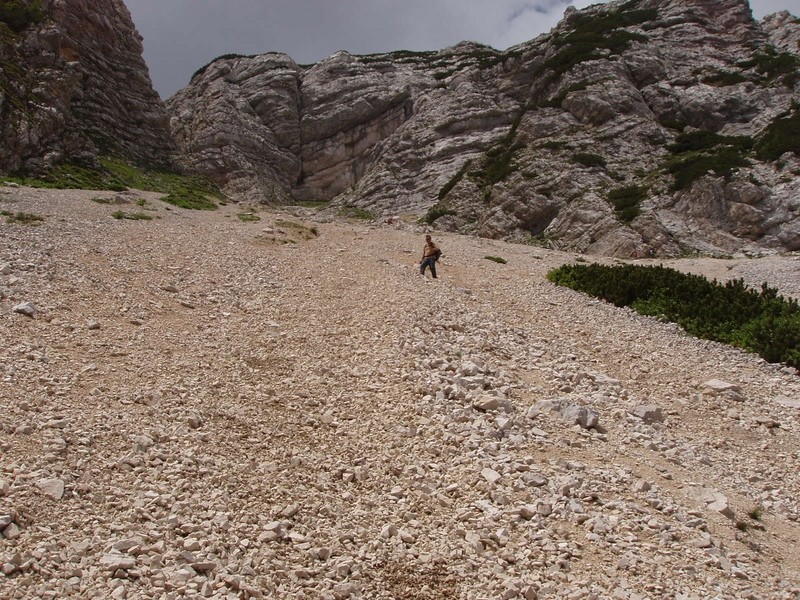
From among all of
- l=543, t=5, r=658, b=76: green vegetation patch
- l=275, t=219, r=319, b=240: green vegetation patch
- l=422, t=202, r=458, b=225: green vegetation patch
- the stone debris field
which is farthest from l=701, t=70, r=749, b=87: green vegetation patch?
the stone debris field

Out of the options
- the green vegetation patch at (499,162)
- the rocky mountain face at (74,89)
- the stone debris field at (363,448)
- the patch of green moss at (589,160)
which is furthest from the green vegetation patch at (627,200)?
the rocky mountain face at (74,89)

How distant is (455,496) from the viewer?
8.02 metres

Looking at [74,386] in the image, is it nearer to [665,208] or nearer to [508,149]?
[665,208]

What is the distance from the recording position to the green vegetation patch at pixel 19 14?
5016 centimetres

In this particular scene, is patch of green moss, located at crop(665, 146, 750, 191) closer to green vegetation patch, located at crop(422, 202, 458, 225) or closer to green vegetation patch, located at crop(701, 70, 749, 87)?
green vegetation patch, located at crop(701, 70, 749, 87)

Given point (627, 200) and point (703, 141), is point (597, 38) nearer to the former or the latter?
point (703, 141)

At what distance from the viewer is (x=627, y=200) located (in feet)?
157

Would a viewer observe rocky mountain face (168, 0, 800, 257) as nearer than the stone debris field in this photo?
No

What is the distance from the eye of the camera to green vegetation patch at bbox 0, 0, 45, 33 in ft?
165

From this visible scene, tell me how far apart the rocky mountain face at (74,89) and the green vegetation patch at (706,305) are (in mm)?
40033

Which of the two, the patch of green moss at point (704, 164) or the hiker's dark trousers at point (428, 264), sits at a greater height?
the patch of green moss at point (704, 164)

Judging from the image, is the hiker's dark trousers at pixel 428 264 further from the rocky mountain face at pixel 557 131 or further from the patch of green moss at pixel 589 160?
the patch of green moss at pixel 589 160

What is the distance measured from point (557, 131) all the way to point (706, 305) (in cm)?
4699

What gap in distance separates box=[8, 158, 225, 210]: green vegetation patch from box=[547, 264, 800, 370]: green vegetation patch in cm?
3175
